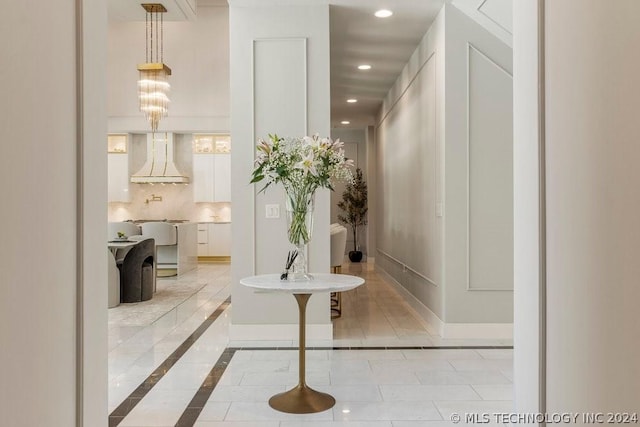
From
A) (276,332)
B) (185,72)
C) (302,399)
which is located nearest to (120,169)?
(185,72)

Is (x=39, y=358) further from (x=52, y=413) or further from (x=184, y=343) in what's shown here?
(x=184, y=343)

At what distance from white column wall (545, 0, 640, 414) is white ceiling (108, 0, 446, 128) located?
145 inches

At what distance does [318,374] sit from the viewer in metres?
3.73

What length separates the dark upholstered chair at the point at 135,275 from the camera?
667cm

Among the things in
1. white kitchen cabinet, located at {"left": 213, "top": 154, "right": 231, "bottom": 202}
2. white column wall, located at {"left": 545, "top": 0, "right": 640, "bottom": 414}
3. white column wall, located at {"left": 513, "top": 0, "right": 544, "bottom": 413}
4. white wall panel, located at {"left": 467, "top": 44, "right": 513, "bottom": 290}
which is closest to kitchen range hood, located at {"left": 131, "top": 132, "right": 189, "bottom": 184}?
white kitchen cabinet, located at {"left": 213, "top": 154, "right": 231, "bottom": 202}

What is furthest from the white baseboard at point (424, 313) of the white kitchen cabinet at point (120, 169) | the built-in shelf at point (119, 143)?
the built-in shelf at point (119, 143)

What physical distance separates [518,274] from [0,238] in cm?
143

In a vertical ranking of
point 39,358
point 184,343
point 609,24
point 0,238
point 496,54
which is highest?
point 496,54

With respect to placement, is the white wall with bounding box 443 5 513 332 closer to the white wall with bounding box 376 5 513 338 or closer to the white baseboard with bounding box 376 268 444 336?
the white wall with bounding box 376 5 513 338

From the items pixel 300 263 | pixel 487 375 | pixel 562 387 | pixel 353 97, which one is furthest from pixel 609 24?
pixel 353 97

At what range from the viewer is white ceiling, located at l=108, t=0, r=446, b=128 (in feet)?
16.0

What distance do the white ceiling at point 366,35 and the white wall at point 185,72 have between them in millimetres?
3432

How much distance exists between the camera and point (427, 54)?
18.0ft

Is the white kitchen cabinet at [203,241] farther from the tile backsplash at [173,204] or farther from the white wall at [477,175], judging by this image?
the white wall at [477,175]
